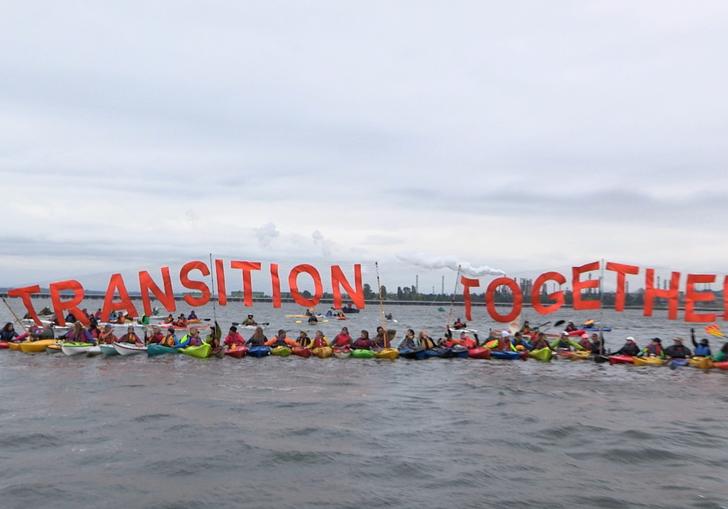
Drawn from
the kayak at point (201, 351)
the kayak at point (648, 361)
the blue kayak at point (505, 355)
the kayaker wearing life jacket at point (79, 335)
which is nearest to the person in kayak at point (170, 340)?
the kayak at point (201, 351)

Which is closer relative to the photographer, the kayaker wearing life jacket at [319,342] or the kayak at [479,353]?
the kayak at [479,353]

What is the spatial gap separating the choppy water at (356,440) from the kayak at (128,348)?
4528mm

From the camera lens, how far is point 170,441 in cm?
1412

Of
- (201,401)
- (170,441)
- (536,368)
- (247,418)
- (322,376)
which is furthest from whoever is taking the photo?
(536,368)

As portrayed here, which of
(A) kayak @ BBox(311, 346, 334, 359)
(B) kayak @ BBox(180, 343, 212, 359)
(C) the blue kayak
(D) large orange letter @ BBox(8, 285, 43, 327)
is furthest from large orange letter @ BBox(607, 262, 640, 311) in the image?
(D) large orange letter @ BBox(8, 285, 43, 327)

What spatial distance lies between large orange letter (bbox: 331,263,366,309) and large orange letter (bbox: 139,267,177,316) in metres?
7.36

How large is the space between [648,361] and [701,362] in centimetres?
196

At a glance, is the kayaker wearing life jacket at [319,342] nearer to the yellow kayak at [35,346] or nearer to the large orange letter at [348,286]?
the large orange letter at [348,286]

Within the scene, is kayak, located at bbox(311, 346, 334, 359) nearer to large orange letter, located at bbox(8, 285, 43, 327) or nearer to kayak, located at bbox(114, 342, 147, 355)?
kayak, located at bbox(114, 342, 147, 355)

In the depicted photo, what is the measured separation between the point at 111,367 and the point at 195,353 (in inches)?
147

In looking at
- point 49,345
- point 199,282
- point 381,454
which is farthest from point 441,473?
point 49,345

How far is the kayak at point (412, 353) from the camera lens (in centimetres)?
2895

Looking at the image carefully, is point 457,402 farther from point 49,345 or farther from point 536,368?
point 49,345

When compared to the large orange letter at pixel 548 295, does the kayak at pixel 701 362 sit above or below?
below
